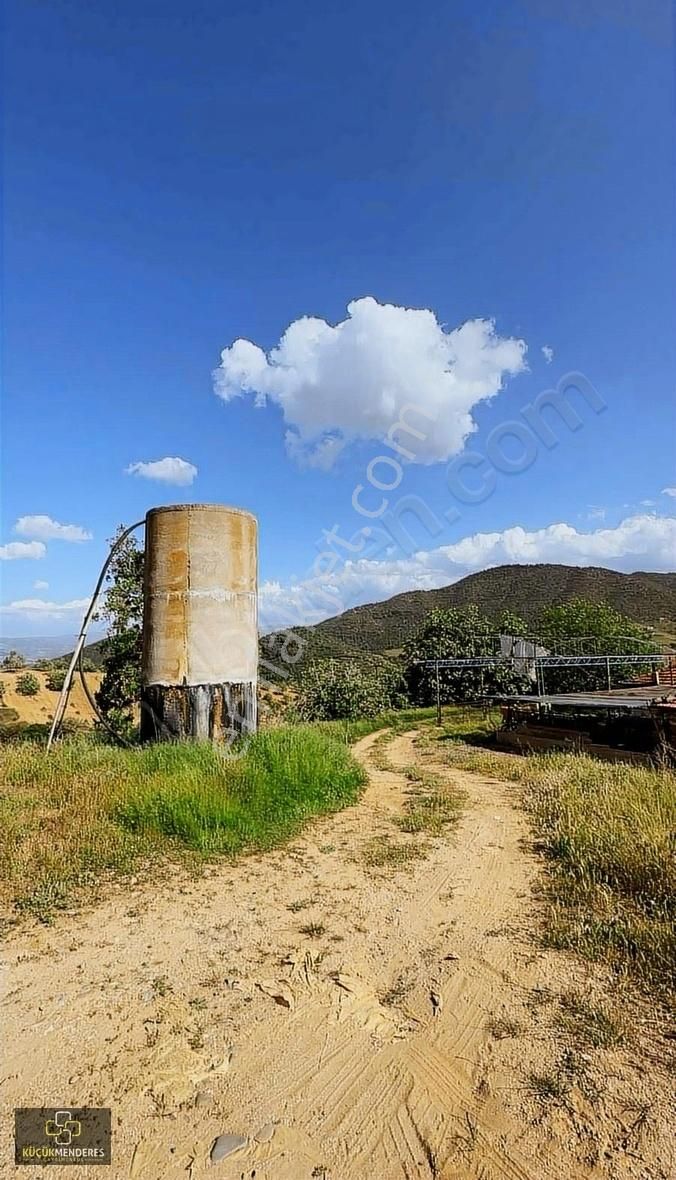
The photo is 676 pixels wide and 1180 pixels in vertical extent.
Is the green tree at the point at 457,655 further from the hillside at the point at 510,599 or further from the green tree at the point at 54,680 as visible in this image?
the green tree at the point at 54,680

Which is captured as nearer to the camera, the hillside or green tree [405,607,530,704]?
green tree [405,607,530,704]

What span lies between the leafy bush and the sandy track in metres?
15.0

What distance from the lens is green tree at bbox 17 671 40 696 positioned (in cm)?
2238

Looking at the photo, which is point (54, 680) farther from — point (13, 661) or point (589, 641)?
point (589, 641)

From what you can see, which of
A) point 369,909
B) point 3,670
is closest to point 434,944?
point 369,909

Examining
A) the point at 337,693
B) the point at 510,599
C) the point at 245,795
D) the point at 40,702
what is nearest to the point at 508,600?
the point at 510,599

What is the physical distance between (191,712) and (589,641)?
58.0 feet

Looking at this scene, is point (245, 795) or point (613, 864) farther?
point (245, 795)

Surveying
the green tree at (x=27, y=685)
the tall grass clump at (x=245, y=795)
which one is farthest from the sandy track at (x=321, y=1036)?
the green tree at (x=27, y=685)

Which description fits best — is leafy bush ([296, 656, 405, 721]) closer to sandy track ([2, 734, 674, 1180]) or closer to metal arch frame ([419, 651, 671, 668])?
metal arch frame ([419, 651, 671, 668])

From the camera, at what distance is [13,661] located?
26.2m

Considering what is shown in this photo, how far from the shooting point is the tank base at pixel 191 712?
7965mm

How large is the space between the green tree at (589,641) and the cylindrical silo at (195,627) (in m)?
15.0

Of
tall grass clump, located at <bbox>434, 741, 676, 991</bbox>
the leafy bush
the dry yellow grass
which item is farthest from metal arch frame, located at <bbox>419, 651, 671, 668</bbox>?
the dry yellow grass
